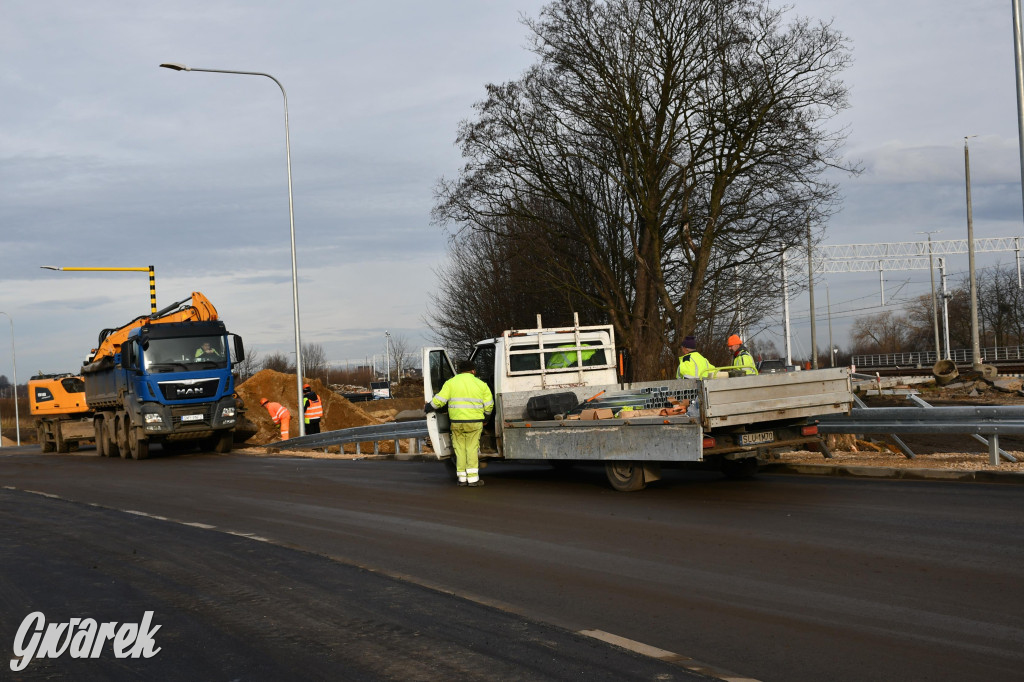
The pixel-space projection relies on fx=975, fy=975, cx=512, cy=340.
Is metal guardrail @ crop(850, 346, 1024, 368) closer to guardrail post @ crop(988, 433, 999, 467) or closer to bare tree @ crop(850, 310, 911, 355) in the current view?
bare tree @ crop(850, 310, 911, 355)

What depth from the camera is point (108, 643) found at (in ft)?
18.9

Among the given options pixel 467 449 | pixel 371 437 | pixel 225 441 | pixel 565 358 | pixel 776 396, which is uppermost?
pixel 565 358

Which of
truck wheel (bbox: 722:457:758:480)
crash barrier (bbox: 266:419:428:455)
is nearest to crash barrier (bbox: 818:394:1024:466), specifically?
truck wheel (bbox: 722:457:758:480)

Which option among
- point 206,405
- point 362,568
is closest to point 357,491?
point 362,568

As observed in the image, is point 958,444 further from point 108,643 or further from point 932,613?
point 108,643

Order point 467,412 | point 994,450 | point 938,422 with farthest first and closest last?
point 467,412
point 938,422
point 994,450

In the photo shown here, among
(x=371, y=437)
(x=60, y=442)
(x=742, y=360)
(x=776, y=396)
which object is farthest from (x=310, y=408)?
(x=776, y=396)

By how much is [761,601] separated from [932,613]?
3.26ft

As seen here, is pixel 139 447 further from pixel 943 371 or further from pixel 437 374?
pixel 943 371

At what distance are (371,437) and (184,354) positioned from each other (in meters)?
6.01

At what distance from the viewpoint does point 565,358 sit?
1442 centimetres

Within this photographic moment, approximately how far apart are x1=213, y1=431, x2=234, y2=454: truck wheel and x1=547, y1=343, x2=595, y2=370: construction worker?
1374 centimetres

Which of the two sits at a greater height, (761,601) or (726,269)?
(726,269)

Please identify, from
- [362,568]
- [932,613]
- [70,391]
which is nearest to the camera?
[932,613]
